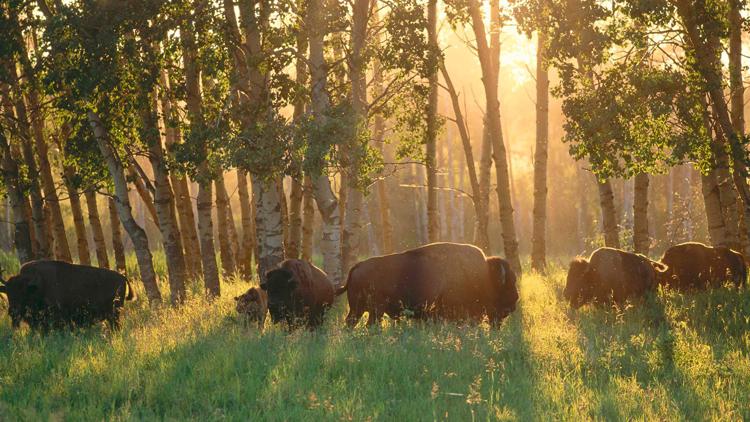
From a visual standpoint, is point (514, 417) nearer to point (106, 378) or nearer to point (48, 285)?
point (106, 378)

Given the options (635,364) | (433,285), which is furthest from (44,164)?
(635,364)

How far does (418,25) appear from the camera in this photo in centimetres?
1802

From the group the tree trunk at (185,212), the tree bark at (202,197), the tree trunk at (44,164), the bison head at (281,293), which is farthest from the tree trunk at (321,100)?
the tree trunk at (44,164)

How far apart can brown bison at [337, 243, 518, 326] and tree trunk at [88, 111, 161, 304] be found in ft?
18.9

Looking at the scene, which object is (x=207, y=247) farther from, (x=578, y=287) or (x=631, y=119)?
(x=631, y=119)

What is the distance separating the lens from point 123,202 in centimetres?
1841

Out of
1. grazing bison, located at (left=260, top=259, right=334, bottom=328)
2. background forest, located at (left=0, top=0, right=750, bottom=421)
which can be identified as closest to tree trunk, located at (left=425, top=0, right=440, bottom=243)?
background forest, located at (left=0, top=0, right=750, bottom=421)

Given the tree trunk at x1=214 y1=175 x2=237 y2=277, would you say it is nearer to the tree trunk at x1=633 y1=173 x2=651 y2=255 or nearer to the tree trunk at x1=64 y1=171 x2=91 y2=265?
the tree trunk at x1=64 y1=171 x2=91 y2=265

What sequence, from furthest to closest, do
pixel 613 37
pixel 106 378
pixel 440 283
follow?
pixel 613 37 → pixel 440 283 → pixel 106 378

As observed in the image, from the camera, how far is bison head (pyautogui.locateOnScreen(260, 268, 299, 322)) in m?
13.8

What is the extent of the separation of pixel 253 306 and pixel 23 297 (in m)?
3.84

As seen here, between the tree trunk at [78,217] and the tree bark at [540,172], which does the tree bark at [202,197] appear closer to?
the tree trunk at [78,217]

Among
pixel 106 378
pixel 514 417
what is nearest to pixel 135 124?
pixel 106 378

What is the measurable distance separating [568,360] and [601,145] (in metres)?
5.07
